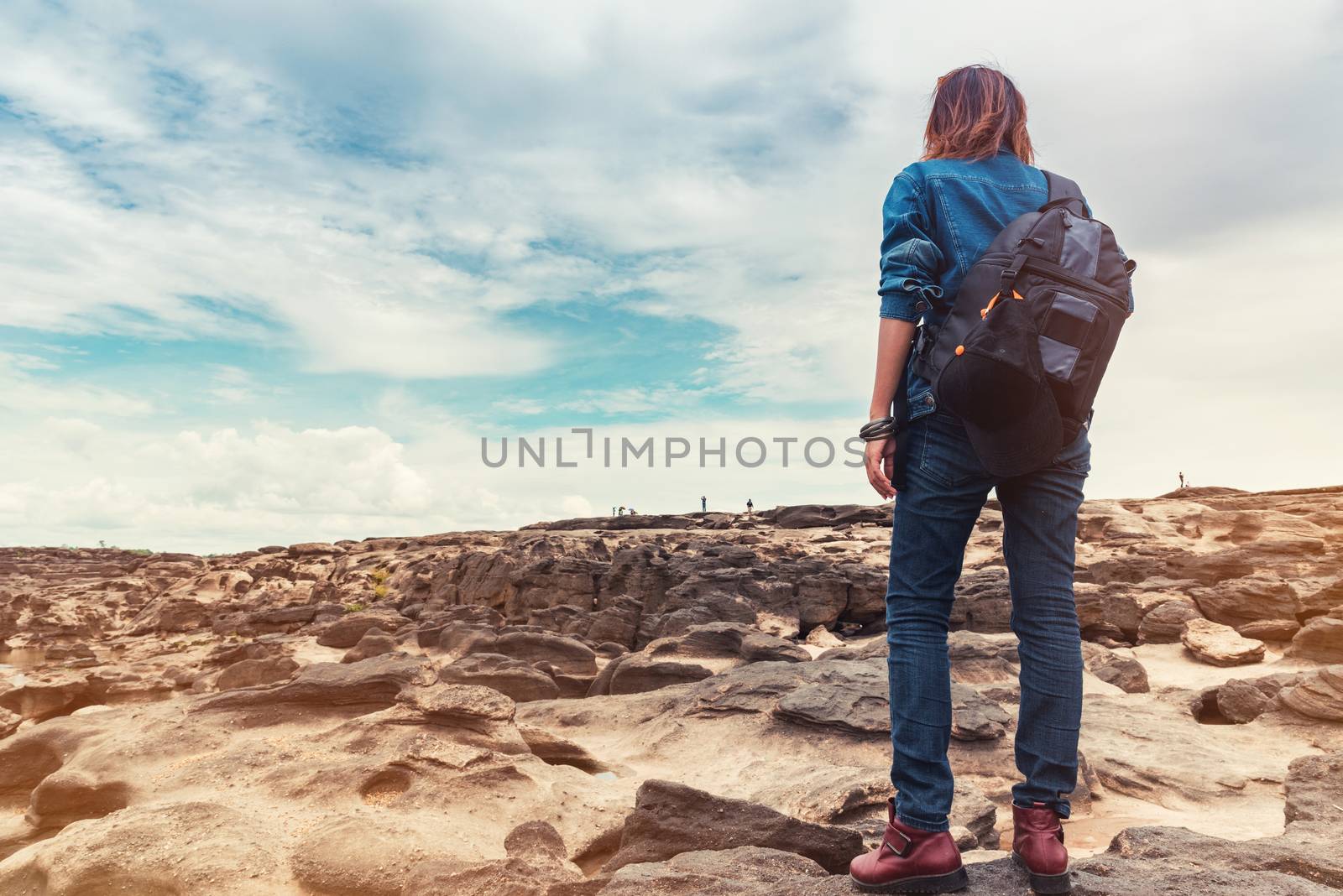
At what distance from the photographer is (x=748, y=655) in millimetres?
10680

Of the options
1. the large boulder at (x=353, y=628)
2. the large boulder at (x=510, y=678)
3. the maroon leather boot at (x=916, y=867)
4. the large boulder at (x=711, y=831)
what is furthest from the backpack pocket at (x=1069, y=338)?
the large boulder at (x=353, y=628)

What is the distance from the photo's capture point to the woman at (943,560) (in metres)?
2.50

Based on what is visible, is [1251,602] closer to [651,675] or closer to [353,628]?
[651,675]

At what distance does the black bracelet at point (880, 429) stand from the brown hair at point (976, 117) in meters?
0.96

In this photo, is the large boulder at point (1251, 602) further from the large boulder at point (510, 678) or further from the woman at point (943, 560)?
the woman at point (943, 560)

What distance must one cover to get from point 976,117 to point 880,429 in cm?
116

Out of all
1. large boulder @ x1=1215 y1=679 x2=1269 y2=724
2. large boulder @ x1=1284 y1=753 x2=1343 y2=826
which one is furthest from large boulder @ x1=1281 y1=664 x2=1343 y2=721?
large boulder @ x1=1284 y1=753 x2=1343 y2=826

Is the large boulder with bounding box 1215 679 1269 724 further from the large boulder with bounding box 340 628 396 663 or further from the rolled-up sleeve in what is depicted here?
the large boulder with bounding box 340 628 396 663

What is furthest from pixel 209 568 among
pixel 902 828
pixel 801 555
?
pixel 902 828

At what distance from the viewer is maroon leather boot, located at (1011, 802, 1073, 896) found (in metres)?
2.47

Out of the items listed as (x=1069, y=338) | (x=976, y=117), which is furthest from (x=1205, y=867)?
(x=976, y=117)

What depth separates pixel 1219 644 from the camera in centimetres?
1123

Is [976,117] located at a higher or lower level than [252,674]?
higher

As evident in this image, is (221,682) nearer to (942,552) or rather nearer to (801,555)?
(942,552)
